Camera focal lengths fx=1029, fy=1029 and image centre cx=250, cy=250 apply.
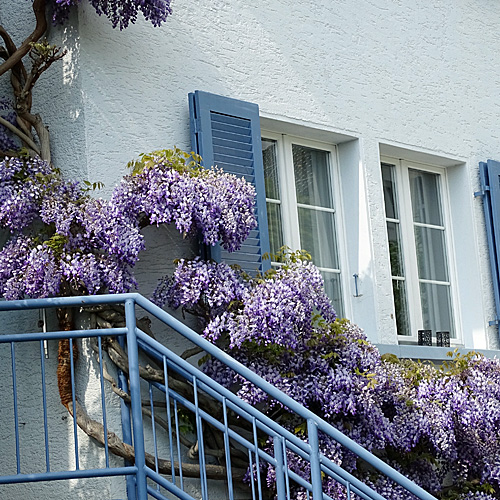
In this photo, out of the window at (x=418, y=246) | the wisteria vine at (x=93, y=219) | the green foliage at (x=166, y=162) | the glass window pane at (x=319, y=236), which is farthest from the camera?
the window at (x=418, y=246)

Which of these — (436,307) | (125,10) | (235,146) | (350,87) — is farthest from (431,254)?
(125,10)

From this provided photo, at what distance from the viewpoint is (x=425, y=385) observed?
6.43m

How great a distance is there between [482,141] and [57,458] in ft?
14.8

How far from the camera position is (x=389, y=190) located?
7746 millimetres

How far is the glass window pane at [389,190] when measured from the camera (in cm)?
767

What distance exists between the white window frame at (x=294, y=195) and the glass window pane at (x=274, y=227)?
3 cm

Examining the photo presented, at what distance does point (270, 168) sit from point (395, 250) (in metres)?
1.29

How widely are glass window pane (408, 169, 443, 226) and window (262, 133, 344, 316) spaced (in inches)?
35.9

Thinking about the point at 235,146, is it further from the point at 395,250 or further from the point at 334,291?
the point at 395,250

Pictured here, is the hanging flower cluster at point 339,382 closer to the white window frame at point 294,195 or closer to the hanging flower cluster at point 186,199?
the hanging flower cluster at point 186,199

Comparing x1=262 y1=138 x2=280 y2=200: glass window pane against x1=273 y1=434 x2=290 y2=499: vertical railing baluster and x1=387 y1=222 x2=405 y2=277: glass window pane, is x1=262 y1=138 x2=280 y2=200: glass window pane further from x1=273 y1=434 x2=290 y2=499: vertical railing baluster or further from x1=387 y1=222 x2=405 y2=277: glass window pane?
x1=273 y1=434 x2=290 y2=499: vertical railing baluster

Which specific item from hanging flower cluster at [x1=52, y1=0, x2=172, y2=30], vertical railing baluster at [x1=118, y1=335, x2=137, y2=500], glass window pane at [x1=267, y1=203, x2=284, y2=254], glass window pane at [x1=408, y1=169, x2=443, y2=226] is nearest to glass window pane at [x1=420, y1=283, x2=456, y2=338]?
glass window pane at [x1=408, y1=169, x2=443, y2=226]

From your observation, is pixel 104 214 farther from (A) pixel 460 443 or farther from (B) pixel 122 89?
(A) pixel 460 443

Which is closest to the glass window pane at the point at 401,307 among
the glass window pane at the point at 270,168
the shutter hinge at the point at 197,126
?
the glass window pane at the point at 270,168
